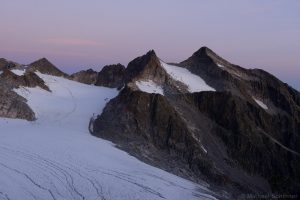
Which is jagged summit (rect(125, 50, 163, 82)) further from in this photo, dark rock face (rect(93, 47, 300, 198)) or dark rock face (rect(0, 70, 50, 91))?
dark rock face (rect(0, 70, 50, 91))

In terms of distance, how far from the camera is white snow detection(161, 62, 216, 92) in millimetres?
63441

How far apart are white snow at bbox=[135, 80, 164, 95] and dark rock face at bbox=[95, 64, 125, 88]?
5122 mm

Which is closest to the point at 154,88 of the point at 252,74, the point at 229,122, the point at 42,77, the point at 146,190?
the point at 229,122

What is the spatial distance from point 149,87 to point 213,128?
8045mm

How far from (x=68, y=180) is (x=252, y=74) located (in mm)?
48201

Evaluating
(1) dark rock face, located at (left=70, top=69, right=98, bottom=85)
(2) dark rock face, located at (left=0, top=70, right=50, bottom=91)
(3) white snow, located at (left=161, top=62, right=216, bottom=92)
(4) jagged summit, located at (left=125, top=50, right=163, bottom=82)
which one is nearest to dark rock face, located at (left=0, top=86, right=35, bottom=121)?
(2) dark rock face, located at (left=0, top=70, right=50, bottom=91)

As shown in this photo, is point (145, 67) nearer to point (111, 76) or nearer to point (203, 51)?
point (111, 76)

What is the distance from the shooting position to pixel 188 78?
217 feet

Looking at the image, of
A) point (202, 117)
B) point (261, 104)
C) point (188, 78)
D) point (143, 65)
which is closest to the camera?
point (202, 117)

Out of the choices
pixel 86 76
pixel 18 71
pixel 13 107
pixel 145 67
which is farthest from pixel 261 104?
pixel 13 107

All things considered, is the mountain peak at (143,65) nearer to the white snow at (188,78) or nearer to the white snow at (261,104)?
the white snow at (188,78)

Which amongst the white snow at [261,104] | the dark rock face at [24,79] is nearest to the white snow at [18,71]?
the dark rock face at [24,79]

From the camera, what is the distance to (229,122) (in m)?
58.6

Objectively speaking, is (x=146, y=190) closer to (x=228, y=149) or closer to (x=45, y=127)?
(x=45, y=127)
